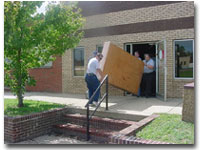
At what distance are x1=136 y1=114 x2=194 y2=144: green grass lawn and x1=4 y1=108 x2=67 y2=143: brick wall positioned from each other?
2925 mm

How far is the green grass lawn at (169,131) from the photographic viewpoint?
4.32 m

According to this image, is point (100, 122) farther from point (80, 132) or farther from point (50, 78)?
point (50, 78)

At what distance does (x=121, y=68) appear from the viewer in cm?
804

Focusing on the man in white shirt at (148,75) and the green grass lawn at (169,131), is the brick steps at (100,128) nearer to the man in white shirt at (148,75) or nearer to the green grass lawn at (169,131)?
the green grass lawn at (169,131)

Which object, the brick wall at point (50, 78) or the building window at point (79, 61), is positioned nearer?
the building window at point (79, 61)

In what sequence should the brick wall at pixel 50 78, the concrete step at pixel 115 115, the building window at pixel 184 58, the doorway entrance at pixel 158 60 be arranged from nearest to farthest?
1. the concrete step at pixel 115 115
2. the doorway entrance at pixel 158 60
3. the building window at pixel 184 58
4. the brick wall at pixel 50 78

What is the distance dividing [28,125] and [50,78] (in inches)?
263

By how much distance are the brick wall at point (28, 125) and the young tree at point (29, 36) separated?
51.6 inches

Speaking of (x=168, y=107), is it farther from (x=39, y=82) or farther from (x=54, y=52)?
(x=39, y=82)

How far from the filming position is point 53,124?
6629mm

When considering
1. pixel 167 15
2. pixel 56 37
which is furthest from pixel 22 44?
pixel 167 15

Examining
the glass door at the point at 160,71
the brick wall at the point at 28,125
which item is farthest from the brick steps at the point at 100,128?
the glass door at the point at 160,71

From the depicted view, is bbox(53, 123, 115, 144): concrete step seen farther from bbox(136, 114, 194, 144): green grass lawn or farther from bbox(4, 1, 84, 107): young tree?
bbox(4, 1, 84, 107): young tree

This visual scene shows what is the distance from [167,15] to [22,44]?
5.81 meters
